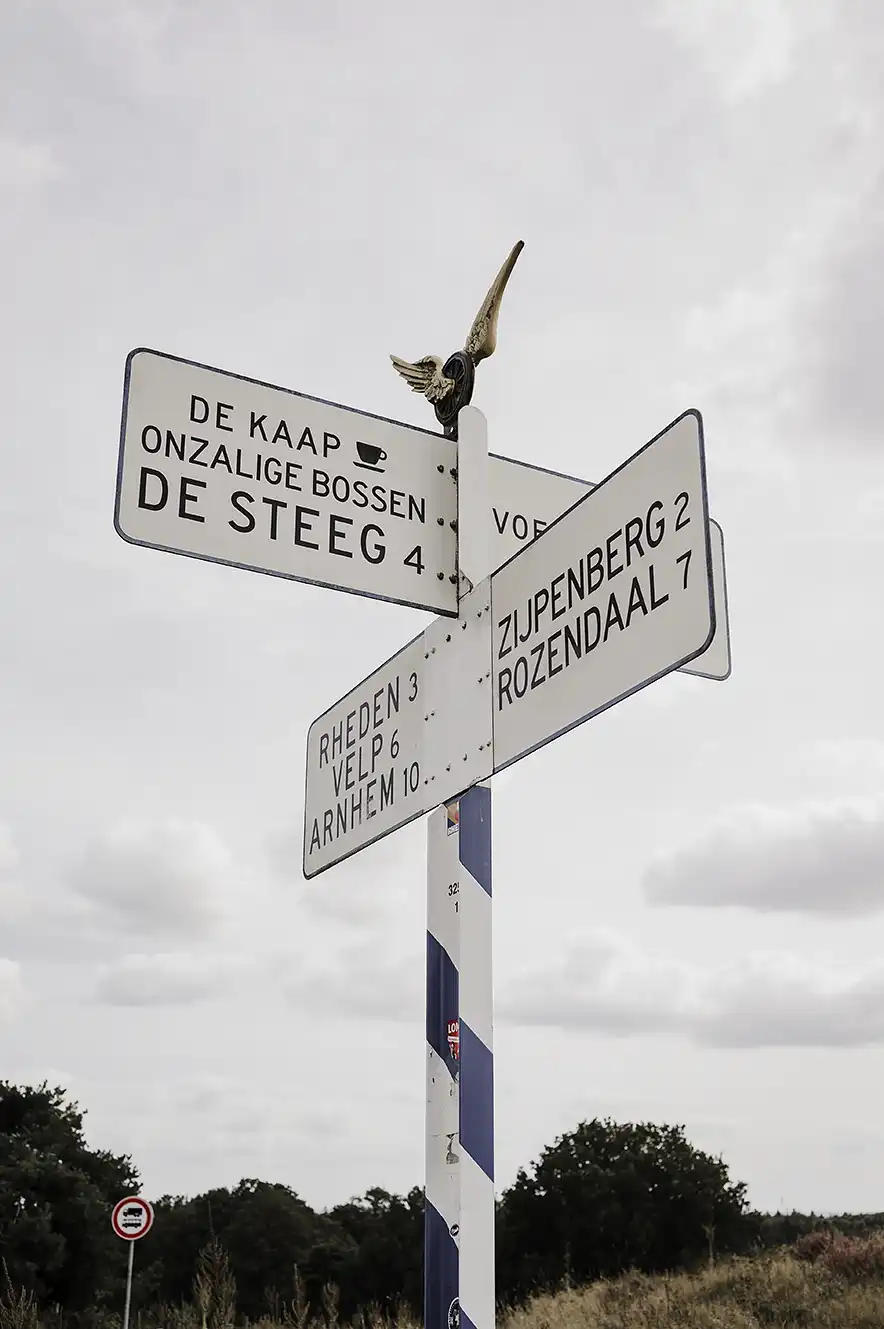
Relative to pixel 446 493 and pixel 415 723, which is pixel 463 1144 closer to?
pixel 415 723

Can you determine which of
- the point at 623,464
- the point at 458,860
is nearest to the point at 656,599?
the point at 623,464

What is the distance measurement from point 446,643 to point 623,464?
0.73 meters

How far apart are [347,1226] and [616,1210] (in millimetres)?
9583

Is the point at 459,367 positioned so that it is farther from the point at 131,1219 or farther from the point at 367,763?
the point at 131,1219

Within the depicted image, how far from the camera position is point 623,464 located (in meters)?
2.23

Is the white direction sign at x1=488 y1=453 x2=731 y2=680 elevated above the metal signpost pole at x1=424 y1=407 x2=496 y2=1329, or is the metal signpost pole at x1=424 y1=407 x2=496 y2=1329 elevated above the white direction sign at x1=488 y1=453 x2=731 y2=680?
the white direction sign at x1=488 y1=453 x2=731 y2=680

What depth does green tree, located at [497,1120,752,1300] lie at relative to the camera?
19.6m

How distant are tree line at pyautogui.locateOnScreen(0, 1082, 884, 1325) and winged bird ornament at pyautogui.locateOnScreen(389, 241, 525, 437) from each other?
53.0 feet

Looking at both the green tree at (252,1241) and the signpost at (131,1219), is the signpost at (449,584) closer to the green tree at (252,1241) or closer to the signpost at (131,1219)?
the signpost at (131,1219)

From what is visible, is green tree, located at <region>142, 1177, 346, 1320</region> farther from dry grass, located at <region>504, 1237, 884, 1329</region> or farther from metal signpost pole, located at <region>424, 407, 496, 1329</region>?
metal signpost pole, located at <region>424, 407, 496, 1329</region>

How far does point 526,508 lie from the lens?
316 centimetres

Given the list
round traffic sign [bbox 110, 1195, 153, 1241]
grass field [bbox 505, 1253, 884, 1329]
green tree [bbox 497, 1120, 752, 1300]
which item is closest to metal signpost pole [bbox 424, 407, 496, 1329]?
grass field [bbox 505, 1253, 884, 1329]

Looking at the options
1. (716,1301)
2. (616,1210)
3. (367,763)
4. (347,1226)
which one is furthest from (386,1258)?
(367,763)

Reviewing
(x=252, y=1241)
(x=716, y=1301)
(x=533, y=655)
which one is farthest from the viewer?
(x=252, y=1241)
